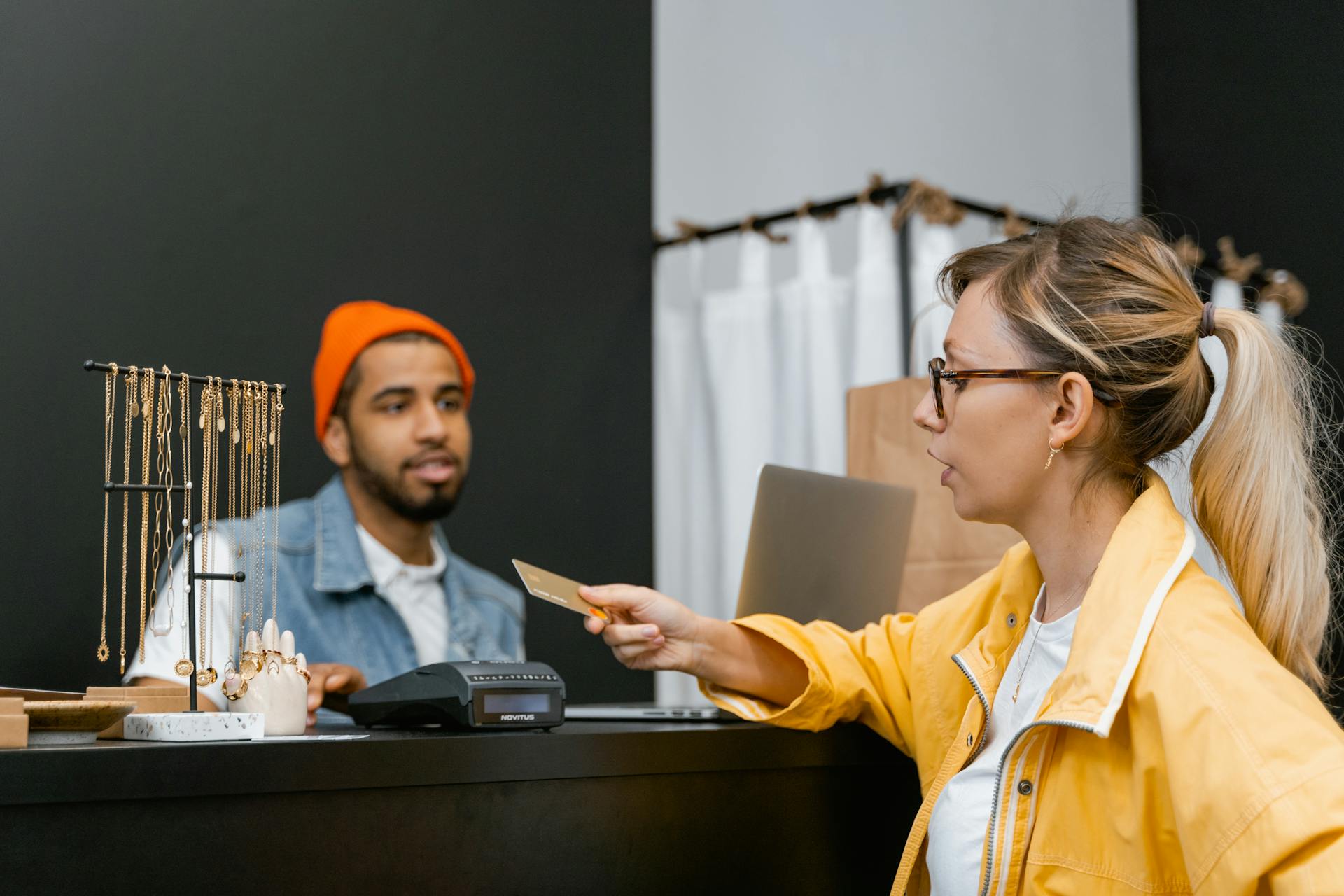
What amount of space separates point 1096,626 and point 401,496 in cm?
147

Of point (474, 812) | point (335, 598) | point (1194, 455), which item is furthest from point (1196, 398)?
point (335, 598)

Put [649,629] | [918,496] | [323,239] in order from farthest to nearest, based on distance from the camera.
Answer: [323,239], [918,496], [649,629]

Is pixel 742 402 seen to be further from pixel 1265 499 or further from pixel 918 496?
pixel 1265 499

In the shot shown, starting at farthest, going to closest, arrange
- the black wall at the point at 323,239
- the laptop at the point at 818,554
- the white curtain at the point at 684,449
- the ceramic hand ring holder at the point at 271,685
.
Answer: the white curtain at the point at 684,449, the black wall at the point at 323,239, the laptop at the point at 818,554, the ceramic hand ring holder at the point at 271,685

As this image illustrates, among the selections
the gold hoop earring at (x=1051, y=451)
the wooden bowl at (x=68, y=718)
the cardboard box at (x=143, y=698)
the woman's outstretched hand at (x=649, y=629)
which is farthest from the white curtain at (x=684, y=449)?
the wooden bowl at (x=68, y=718)

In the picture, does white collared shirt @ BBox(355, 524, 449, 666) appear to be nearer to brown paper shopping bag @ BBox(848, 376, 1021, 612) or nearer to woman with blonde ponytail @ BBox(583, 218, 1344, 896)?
brown paper shopping bag @ BBox(848, 376, 1021, 612)

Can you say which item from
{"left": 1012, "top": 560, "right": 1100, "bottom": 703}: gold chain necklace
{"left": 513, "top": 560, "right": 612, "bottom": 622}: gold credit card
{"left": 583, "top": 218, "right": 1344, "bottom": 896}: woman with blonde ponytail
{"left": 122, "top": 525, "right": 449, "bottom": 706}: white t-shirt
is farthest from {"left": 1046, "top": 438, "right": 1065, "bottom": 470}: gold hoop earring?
{"left": 122, "top": 525, "right": 449, "bottom": 706}: white t-shirt

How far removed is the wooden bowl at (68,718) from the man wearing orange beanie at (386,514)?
1.09m

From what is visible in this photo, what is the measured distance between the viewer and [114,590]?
1.97 meters

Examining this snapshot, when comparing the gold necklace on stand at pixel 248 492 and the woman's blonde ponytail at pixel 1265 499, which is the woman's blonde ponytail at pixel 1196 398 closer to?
the woman's blonde ponytail at pixel 1265 499

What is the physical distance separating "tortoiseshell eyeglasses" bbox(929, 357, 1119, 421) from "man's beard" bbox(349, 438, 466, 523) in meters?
1.24

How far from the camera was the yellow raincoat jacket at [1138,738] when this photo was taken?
3.31ft

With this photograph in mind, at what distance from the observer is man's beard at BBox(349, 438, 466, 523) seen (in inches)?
91.3

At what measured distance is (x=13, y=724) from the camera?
3.30 ft
